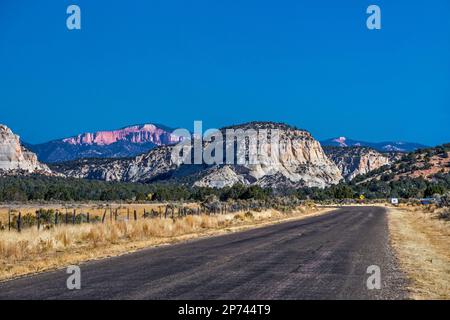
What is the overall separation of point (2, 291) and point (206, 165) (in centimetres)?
14218

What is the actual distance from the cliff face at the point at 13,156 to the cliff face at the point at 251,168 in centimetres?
3015

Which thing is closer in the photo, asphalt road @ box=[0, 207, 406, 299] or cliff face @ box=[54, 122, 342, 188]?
asphalt road @ box=[0, 207, 406, 299]

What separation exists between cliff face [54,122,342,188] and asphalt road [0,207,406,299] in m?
115

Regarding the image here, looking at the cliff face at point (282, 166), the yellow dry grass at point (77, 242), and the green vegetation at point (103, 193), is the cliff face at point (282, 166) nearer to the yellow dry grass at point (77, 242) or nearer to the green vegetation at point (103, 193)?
the green vegetation at point (103, 193)

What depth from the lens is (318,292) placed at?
10.5 meters

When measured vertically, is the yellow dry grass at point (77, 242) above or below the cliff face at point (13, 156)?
below

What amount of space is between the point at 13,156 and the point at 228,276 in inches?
5248

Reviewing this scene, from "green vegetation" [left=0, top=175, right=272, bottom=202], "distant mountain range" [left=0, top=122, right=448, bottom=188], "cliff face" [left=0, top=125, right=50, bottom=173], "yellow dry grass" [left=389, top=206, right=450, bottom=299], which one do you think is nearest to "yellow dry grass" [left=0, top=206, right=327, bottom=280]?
"yellow dry grass" [left=389, top=206, right=450, bottom=299]

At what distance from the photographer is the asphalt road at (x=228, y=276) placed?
10422 millimetres

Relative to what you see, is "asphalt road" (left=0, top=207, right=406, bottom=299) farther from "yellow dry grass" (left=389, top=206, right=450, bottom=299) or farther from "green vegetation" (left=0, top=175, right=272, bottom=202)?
"green vegetation" (left=0, top=175, right=272, bottom=202)

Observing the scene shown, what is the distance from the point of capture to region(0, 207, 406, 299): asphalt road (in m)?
10.4

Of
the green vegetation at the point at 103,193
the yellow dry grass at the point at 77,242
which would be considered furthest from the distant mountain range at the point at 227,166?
the yellow dry grass at the point at 77,242
